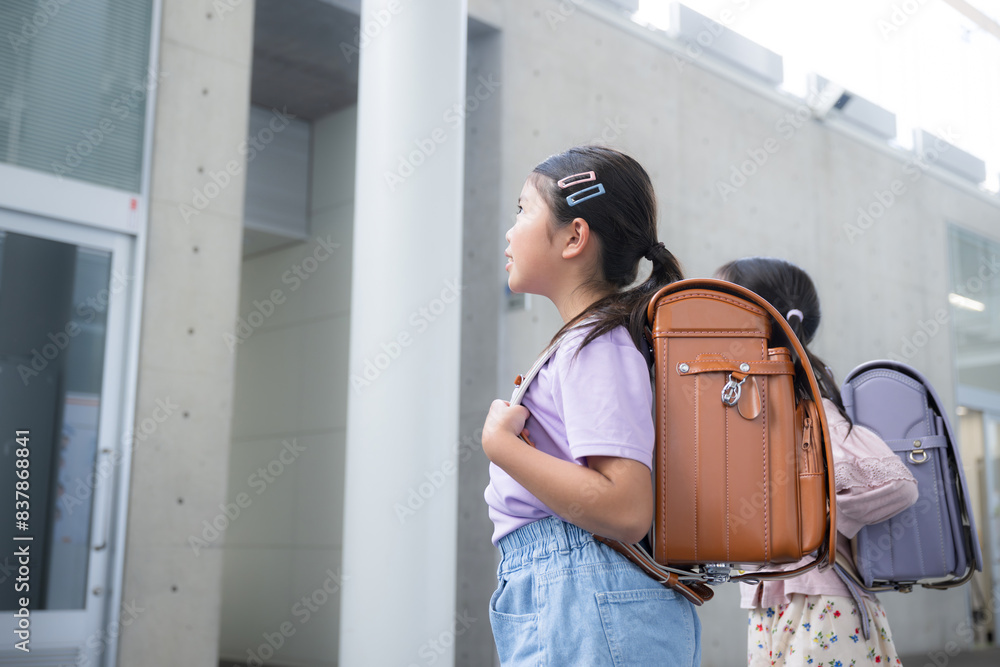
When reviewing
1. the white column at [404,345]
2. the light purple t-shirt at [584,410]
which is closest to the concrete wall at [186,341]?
the white column at [404,345]

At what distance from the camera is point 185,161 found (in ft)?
14.9

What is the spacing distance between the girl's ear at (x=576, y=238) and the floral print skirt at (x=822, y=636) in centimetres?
112

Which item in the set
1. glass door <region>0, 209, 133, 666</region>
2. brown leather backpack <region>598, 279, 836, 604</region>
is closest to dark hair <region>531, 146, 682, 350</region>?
brown leather backpack <region>598, 279, 836, 604</region>

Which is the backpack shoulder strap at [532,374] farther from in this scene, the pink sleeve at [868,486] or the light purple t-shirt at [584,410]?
the pink sleeve at [868,486]

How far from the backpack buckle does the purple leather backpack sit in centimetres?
97

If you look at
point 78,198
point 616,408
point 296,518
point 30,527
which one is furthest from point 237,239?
point 616,408

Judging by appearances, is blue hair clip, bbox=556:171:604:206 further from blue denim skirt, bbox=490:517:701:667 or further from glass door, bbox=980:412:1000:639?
glass door, bbox=980:412:1000:639

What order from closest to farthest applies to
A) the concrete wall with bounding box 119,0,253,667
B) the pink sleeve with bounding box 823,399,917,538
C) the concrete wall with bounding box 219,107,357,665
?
the pink sleeve with bounding box 823,399,917,538
the concrete wall with bounding box 119,0,253,667
the concrete wall with bounding box 219,107,357,665

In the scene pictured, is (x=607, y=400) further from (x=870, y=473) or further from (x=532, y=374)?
(x=870, y=473)

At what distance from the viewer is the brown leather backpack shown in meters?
1.13

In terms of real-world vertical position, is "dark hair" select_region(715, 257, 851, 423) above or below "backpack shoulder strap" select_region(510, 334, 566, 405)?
above

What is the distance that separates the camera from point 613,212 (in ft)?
4.20

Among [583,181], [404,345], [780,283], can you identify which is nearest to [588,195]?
[583,181]

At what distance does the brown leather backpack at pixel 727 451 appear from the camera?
1.13 meters
